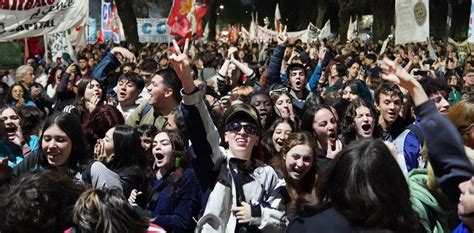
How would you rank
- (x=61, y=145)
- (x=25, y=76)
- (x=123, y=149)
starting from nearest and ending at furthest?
(x=61, y=145) < (x=123, y=149) < (x=25, y=76)

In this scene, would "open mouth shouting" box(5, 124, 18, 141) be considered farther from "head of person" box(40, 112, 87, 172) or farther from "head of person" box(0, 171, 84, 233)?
"head of person" box(0, 171, 84, 233)

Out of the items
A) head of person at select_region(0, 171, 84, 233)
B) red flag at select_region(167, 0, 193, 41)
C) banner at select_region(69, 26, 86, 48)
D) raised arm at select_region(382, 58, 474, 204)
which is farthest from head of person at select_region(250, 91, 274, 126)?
banner at select_region(69, 26, 86, 48)

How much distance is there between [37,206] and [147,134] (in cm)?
338

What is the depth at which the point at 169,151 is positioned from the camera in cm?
562

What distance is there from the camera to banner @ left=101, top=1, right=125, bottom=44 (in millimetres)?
29969

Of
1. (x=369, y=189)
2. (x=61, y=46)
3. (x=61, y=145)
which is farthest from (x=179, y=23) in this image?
(x=369, y=189)

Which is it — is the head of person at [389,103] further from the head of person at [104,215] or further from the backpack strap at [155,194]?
the head of person at [104,215]

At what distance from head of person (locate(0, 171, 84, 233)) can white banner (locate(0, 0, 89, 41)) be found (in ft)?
22.9

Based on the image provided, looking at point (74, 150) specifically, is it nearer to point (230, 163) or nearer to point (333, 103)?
point (230, 163)

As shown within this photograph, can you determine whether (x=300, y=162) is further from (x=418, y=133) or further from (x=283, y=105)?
(x=283, y=105)

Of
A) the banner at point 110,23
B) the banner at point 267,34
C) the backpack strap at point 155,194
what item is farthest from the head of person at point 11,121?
the banner at point 267,34

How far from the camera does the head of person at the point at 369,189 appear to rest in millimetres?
3057

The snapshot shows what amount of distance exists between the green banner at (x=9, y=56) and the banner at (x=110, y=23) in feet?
27.1

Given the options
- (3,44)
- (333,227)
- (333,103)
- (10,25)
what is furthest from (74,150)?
(3,44)
